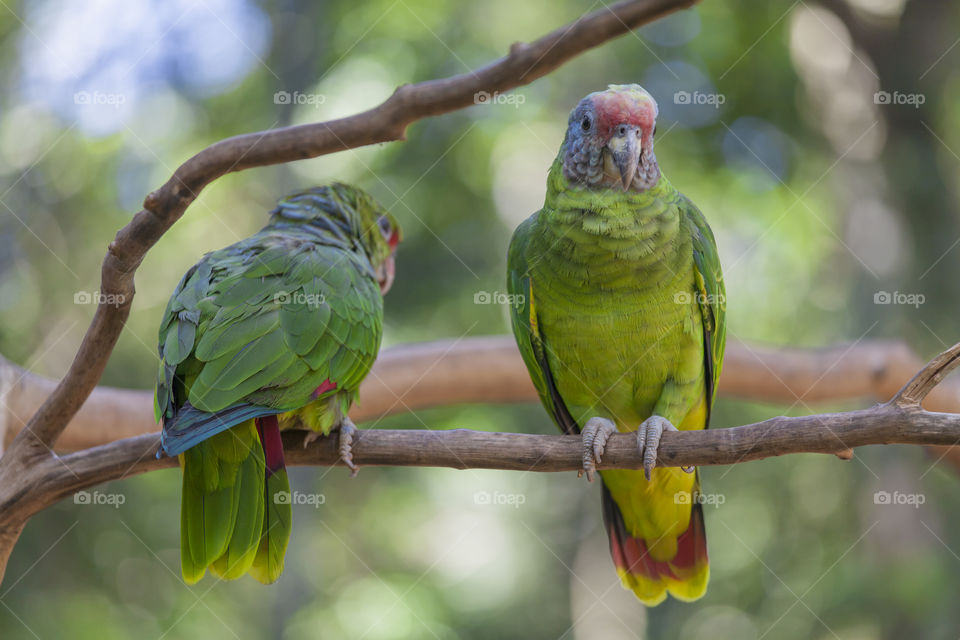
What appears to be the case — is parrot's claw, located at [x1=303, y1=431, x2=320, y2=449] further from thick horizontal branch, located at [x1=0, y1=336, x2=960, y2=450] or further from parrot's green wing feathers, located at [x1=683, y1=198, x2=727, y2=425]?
parrot's green wing feathers, located at [x1=683, y1=198, x2=727, y2=425]

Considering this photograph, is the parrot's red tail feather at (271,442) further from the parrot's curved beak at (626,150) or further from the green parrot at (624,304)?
the parrot's curved beak at (626,150)

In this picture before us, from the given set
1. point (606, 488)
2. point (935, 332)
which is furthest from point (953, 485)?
point (606, 488)

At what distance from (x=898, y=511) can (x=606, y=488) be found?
2437 mm

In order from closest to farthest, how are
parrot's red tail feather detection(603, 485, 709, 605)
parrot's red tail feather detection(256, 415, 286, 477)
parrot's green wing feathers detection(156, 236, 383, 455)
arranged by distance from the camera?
parrot's green wing feathers detection(156, 236, 383, 455)
parrot's red tail feather detection(256, 415, 286, 477)
parrot's red tail feather detection(603, 485, 709, 605)

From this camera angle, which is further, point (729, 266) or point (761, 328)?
point (761, 328)

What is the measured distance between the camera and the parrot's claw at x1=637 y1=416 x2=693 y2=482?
2.11 m

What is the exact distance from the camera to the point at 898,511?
4.20 meters

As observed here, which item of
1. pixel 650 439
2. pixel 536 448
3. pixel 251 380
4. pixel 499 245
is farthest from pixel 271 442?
pixel 499 245

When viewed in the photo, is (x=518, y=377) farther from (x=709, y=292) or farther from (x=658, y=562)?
(x=709, y=292)

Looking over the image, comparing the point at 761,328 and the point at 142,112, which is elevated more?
the point at 142,112

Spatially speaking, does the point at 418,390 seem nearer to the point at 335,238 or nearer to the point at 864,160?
the point at 335,238

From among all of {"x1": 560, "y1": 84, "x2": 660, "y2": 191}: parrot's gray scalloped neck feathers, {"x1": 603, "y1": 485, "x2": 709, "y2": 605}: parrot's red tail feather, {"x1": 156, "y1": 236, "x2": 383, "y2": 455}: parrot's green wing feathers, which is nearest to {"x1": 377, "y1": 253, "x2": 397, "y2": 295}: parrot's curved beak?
{"x1": 156, "y1": 236, "x2": 383, "y2": 455}: parrot's green wing feathers

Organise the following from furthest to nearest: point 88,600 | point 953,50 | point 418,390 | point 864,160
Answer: point 88,600
point 864,160
point 953,50
point 418,390

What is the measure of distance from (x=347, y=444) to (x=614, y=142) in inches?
48.8
